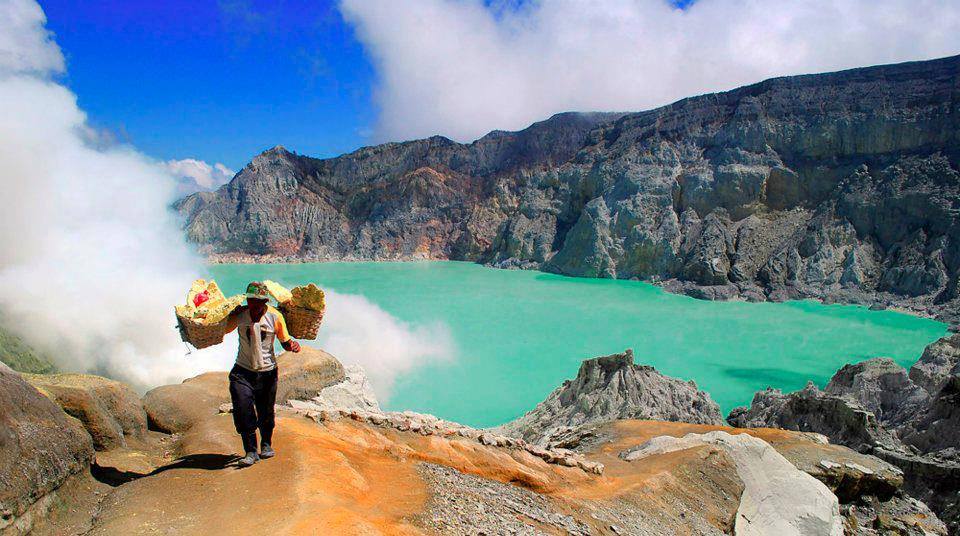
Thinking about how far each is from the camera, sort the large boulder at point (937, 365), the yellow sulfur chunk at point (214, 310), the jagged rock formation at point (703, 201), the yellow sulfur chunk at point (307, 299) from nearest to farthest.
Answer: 1. the yellow sulfur chunk at point (214, 310)
2. the yellow sulfur chunk at point (307, 299)
3. the large boulder at point (937, 365)
4. the jagged rock formation at point (703, 201)

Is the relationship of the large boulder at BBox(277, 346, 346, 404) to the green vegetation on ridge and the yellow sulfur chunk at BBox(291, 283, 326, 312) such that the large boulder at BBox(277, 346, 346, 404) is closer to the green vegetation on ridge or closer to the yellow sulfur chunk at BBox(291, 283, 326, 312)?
the yellow sulfur chunk at BBox(291, 283, 326, 312)

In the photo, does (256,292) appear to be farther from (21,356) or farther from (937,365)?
(937,365)

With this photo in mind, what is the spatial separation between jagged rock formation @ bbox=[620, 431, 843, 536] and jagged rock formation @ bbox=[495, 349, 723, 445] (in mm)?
4998

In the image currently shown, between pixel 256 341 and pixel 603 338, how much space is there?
2186 cm

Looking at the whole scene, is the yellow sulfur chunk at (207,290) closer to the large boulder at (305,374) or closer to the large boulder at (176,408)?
the large boulder at (176,408)

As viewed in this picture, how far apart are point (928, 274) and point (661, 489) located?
126 ft

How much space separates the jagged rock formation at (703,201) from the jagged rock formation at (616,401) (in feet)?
87.3

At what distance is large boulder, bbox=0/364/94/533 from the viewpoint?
329cm

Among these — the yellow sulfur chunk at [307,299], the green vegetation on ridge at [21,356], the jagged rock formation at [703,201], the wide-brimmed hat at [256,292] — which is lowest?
the green vegetation on ridge at [21,356]

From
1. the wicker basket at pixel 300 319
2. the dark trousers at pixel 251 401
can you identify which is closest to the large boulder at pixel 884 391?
the wicker basket at pixel 300 319

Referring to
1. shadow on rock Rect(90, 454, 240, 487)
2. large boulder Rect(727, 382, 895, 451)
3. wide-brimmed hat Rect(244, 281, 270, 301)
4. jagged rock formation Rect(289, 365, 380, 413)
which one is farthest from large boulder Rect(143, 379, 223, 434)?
large boulder Rect(727, 382, 895, 451)

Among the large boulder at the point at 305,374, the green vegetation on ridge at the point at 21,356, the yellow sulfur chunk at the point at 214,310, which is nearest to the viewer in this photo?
the yellow sulfur chunk at the point at 214,310

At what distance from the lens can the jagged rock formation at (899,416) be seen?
29.2ft

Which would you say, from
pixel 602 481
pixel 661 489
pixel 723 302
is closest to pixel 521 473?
pixel 602 481
